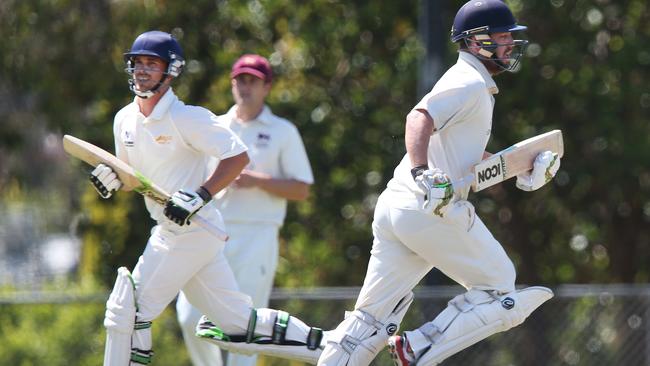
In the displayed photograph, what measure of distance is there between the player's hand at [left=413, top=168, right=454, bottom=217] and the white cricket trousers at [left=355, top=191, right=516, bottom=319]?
0.24m

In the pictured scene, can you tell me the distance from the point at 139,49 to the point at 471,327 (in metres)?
2.11

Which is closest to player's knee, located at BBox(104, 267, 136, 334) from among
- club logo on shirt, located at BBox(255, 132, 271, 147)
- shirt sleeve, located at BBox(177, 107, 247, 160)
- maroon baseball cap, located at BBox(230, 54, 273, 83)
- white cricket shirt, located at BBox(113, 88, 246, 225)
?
white cricket shirt, located at BBox(113, 88, 246, 225)

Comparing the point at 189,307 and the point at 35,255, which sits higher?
the point at 189,307

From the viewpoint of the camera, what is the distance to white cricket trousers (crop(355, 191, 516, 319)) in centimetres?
586

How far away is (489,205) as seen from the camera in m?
11.8

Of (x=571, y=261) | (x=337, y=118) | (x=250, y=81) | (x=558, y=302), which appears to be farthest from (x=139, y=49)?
(x=571, y=261)

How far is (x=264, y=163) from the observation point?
798 centimetres

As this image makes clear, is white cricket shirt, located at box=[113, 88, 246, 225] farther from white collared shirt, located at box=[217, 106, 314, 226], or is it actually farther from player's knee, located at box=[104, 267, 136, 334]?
white collared shirt, located at box=[217, 106, 314, 226]

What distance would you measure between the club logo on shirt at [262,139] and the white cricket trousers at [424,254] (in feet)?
6.50

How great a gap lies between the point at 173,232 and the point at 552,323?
420 cm

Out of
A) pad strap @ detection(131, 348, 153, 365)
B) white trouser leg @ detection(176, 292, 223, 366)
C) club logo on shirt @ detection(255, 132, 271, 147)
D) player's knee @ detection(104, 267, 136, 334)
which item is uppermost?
club logo on shirt @ detection(255, 132, 271, 147)

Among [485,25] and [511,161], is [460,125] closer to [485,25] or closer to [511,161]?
[511,161]

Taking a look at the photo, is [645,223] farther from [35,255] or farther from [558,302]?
[35,255]

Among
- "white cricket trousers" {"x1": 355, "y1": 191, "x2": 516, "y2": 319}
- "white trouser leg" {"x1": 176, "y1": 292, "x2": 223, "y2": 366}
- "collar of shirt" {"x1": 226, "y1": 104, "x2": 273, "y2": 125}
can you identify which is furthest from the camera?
"collar of shirt" {"x1": 226, "y1": 104, "x2": 273, "y2": 125}
